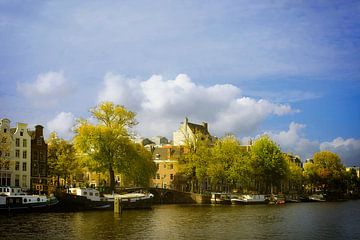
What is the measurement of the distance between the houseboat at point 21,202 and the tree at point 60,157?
63.8 ft

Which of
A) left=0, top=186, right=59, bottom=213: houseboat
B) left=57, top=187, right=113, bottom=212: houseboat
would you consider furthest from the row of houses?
left=57, top=187, right=113, bottom=212: houseboat

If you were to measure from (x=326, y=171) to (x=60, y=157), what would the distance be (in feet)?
320

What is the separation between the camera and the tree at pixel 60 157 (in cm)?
11394

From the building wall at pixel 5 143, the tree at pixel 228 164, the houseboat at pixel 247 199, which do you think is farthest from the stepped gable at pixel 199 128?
the building wall at pixel 5 143

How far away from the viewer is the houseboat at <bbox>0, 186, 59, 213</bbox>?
84562mm

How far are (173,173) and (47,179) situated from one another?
41590 mm

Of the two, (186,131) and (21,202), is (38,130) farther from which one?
(186,131)

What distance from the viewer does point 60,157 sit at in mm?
114500

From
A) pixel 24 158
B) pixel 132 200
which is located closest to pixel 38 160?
pixel 24 158

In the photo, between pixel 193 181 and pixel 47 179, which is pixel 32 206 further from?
pixel 193 181

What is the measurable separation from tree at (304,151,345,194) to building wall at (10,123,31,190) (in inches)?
3936

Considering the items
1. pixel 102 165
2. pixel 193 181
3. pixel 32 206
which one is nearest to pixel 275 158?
pixel 193 181

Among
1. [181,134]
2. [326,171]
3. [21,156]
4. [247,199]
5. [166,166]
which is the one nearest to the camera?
[21,156]

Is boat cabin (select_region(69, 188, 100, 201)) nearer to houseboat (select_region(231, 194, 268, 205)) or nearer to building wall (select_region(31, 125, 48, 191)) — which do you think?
building wall (select_region(31, 125, 48, 191))
